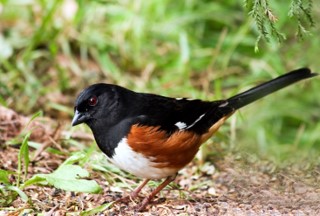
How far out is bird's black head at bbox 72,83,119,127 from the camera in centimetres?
389

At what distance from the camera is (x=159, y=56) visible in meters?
6.73

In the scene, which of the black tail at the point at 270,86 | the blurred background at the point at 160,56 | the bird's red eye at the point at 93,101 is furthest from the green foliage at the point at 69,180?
the blurred background at the point at 160,56

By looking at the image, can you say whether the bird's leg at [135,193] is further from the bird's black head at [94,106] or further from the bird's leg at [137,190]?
the bird's black head at [94,106]

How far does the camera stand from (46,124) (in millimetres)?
5039

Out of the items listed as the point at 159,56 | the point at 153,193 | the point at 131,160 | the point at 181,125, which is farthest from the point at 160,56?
the point at 131,160

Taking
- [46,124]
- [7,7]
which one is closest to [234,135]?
[46,124]

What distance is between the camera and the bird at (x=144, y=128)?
12.2ft

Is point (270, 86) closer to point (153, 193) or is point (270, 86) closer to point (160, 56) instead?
point (153, 193)

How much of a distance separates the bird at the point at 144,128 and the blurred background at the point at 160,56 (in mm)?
1630

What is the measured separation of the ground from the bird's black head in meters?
0.44

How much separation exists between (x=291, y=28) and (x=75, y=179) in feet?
13.0

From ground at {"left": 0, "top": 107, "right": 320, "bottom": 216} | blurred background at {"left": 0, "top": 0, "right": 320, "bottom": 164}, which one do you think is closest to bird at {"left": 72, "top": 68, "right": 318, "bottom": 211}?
ground at {"left": 0, "top": 107, "right": 320, "bottom": 216}

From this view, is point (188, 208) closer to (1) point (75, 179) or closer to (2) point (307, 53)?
(1) point (75, 179)

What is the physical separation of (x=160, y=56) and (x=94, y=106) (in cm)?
289
